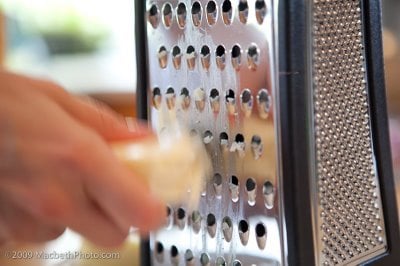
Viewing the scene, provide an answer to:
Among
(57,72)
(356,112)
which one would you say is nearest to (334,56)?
(356,112)

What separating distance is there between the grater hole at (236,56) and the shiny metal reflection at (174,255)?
0.18m

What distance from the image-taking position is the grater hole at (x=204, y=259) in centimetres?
54

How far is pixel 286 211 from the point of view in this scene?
1.53 feet

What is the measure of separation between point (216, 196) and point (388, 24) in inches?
13.6

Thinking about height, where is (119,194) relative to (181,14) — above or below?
below

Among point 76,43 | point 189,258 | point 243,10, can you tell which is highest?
point 76,43

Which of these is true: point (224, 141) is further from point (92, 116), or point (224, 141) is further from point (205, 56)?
point (92, 116)

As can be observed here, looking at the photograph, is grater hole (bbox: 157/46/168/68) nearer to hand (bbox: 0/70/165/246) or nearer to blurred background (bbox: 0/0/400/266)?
hand (bbox: 0/70/165/246)

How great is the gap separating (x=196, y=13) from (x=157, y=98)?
0.29ft

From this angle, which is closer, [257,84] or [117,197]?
[117,197]

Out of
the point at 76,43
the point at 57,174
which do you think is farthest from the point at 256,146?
the point at 76,43

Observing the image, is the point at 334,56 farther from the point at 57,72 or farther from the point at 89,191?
the point at 57,72

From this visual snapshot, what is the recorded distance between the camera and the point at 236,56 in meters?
0.50

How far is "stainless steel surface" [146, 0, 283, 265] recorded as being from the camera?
0.48 m
